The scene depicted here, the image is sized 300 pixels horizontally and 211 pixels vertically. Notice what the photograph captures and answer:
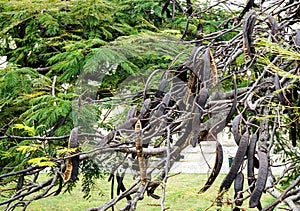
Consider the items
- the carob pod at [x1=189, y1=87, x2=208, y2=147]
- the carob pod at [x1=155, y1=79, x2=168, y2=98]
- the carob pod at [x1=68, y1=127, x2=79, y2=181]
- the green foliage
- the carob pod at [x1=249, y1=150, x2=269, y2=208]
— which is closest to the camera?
the carob pod at [x1=249, y1=150, x2=269, y2=208]

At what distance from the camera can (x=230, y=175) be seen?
902mm

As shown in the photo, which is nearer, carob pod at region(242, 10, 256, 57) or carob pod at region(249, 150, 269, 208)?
carob pod at region(249, 150, 269, 208)

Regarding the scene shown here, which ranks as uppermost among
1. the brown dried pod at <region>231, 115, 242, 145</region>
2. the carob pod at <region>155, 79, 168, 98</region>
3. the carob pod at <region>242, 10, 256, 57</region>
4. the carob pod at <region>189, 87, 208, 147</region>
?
the carob pod at <region>242, 10, 256, 57</region>

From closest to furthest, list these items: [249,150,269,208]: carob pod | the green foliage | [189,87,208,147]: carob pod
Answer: [249,150,269,208]: carob pod, [189,87,208,147]: carob pod, the green foliage

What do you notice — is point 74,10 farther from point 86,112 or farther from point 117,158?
point 117,158

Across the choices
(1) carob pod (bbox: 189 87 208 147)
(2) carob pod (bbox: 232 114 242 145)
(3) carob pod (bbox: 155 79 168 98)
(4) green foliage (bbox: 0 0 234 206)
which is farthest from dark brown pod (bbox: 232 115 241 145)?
(4) green foliage (bbox: 0 0 234 206)

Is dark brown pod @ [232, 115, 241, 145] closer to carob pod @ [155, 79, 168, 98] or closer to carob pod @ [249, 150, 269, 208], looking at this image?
carob pod @ [249, 150, 269, 208]

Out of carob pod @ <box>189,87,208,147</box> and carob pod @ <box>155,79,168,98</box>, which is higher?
carob pod @ <box>155,79,168,98</box>

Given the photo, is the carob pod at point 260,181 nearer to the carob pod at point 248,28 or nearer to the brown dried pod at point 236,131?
the brown dried pod at point 236,131

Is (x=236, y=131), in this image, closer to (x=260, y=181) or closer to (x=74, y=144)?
(x=260, y=181)

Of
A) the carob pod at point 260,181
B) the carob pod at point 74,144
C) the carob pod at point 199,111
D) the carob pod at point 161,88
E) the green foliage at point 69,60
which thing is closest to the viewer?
the carob pod at point 260,181

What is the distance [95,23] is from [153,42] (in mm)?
472

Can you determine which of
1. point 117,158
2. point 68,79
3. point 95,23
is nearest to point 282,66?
point 117,158

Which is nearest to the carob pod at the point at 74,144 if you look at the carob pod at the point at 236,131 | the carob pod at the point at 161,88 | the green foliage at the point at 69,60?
the carob pod at the point at 161,88
